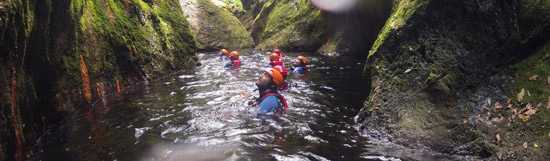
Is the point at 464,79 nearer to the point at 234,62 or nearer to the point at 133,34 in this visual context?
the point at 133,34

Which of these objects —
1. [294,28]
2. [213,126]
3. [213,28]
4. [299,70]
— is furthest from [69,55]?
[213,28]

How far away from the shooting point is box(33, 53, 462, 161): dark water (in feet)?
21.8

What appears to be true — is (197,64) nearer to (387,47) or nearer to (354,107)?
(354,107)

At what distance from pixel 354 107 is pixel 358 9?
9138mm

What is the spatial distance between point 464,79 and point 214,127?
13.4 ft

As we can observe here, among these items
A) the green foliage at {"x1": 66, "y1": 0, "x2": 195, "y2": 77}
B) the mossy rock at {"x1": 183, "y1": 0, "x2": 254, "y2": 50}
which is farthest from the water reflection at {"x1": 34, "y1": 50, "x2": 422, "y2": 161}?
the mossy rock at {"x1": 183, "y1": 0, "x2": 254, "y2": 50}

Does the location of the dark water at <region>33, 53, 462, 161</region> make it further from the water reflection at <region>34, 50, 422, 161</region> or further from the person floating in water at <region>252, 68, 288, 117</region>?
the person floating in water at <region>252, 68, 288, 117</region>

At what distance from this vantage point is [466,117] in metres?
6.68

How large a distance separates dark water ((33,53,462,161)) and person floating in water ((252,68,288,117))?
23 centimetres

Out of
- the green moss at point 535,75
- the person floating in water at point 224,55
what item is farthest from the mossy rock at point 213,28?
the green moss at point 535,75

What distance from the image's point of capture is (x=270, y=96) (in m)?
8.81

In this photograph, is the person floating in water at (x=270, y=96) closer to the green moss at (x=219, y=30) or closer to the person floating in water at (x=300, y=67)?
the person floating in water at (x=300, y=67)

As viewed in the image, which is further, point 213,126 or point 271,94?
point 271,94

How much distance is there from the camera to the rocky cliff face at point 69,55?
19.9 feet
